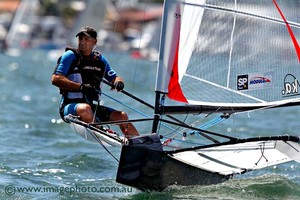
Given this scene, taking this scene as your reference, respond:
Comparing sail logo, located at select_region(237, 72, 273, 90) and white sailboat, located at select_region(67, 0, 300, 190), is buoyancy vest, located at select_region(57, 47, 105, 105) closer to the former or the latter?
white sailboat, located at select_region(67, 0, 300, 190)

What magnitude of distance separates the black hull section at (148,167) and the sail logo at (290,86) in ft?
3.59

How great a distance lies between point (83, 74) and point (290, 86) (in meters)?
1.85

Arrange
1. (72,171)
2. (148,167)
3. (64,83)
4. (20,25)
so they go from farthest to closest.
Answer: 1. (20,25)
2. (72,171)
3. (64,83)
4. (148,167)

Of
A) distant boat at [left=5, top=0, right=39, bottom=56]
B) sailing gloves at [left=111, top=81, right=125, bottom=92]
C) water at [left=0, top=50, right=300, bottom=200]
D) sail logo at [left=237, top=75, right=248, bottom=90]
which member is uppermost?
distant boat at [left=5, top=0, right=39, bottom=56]

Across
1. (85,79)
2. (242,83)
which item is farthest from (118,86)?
(242,83)

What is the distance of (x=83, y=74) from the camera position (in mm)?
7387

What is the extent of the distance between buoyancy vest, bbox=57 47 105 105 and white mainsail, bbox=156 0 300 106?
884 millimetres

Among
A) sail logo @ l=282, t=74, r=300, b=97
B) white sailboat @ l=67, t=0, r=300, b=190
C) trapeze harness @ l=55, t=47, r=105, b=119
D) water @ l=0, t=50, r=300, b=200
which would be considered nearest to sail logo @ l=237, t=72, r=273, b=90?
white sailboat @ l=67, t=0, r=300, b=190

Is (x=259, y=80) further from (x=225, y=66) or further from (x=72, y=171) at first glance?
(x=72, y=171)

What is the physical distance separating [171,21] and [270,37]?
0.97m

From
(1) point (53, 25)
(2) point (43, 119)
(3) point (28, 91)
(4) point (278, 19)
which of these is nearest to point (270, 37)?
(4) point (278, 19)

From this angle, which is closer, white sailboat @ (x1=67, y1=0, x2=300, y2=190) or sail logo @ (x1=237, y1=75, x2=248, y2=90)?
white sailboat @ (x1=67, y1=0, x2=300, y2=190)

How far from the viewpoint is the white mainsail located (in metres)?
6.99

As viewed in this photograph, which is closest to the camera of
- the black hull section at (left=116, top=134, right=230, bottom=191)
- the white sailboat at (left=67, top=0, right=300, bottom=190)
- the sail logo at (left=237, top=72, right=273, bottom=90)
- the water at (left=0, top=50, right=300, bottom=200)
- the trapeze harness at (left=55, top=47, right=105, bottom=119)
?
the black hull section at (left=116, top=134, right=230, bottom=191)
